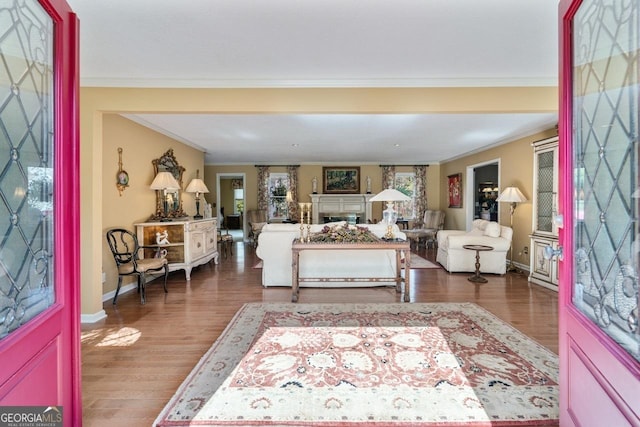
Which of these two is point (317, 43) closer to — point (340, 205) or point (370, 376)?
point (370, 376)

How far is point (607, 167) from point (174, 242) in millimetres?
5183

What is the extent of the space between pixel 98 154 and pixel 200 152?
12.9 ft

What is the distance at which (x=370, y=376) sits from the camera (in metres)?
2.12

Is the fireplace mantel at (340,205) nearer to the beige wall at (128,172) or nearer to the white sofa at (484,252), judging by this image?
the white sofa at (484,252)

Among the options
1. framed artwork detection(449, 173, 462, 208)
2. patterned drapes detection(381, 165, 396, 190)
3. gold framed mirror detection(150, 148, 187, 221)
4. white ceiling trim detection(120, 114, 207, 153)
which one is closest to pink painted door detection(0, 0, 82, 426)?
white ceiling trim detection(120, 114, 207, 153)

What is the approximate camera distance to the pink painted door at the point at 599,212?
998 millimetres

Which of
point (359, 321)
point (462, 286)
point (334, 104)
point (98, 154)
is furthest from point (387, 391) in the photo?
point (98, 154)

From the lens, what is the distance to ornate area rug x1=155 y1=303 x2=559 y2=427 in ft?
5.74

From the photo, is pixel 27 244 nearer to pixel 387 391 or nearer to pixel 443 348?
pixel 387 391

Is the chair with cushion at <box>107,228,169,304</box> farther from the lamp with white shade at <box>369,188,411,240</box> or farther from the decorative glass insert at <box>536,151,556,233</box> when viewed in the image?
the decorative glass insert at <box>536,151,556,233</box>

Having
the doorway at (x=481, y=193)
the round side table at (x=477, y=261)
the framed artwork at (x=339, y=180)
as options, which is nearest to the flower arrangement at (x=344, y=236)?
the round side table at (x=477, y=261)

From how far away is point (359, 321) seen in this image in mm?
3115

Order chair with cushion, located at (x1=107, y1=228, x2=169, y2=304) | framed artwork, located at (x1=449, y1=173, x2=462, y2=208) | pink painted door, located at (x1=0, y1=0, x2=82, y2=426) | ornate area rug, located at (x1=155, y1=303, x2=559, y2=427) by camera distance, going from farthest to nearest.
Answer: framed artwork, located at (x1=449, y1=173, x2=462, y2=208) → chair with cushion, located at (x1=107, y1=228, x2=169, y2=304) → ornate area rug, located at (x1=155, y1=303, x2=559, y2=427) → pink painted door, located at (x1=0, y1=0, x2=82, y2=426)

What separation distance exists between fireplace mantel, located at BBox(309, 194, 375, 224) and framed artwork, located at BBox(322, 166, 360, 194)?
8.0 inches
